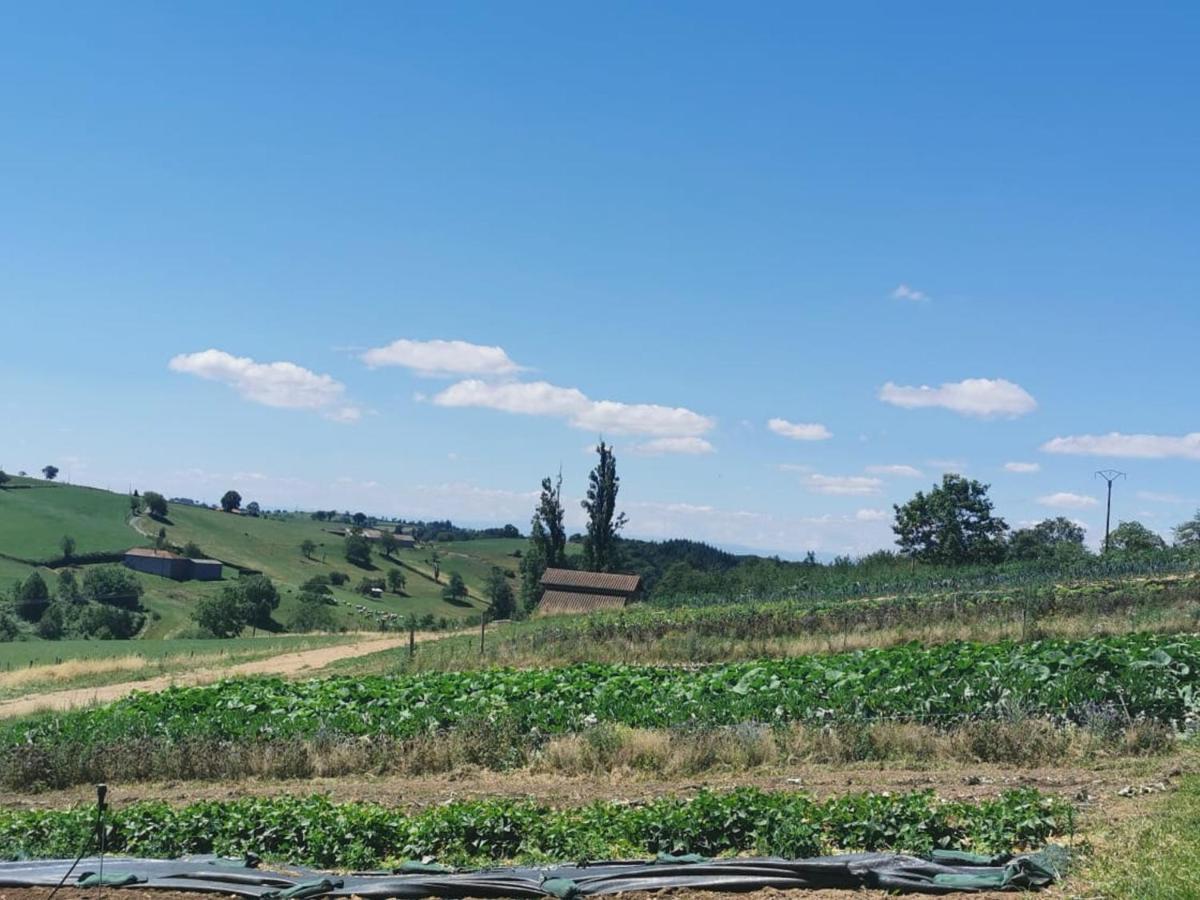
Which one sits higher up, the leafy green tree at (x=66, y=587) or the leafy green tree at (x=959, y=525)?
the leafy green tree at (x=959, y=525)

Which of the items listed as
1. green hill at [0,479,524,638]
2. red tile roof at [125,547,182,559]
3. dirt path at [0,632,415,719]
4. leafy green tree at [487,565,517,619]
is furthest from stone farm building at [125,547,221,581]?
dirt path at [0,632,415,719]

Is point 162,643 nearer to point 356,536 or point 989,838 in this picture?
point 989,838

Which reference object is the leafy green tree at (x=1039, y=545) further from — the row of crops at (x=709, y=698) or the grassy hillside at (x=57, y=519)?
the grassy hillside at (x=57, y=519)

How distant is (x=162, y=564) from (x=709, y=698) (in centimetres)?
9468

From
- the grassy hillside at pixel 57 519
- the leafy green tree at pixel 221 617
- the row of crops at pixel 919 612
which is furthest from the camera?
the grassy hillside at pixel 57 519

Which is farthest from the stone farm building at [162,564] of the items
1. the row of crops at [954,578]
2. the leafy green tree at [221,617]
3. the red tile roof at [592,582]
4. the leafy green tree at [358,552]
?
the row of crops at [954,578]

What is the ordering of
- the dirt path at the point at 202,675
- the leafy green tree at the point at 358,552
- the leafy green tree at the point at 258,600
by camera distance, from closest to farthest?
the dirt path at the point at 202,675 → the leafy green tree at the point at 258,600 → the leafy green tree at the point at 358,552

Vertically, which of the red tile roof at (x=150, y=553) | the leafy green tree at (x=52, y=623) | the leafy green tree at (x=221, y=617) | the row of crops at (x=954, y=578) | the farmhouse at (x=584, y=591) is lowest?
the leafy green tree at (x=52, y=623)

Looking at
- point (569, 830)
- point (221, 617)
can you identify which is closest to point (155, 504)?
point (221, 617)

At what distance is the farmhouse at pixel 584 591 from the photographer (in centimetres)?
5931

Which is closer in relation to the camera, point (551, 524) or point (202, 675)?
point (202, 675)

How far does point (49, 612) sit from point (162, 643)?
29.5 m

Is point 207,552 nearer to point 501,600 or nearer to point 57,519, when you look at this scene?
point 57,519

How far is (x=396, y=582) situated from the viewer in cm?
12069
